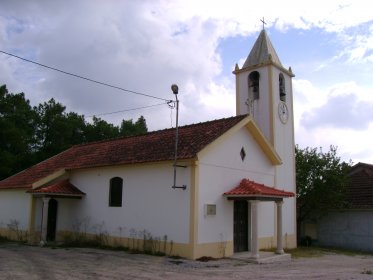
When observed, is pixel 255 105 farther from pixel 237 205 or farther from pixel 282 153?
pixel 237 205

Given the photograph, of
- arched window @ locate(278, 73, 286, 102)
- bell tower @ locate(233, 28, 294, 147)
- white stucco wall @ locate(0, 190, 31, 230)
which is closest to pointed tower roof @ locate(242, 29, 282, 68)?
bell tower @ locate(233, 28, 294, 147)

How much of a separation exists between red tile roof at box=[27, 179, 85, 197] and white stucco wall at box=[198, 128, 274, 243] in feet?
23.1

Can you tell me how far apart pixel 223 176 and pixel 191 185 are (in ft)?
6.30

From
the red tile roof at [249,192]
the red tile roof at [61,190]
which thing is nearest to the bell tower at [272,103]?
the red tile roof at [249,192]

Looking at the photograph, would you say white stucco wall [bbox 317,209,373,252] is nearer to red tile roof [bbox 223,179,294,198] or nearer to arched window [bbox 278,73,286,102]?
arched window [bbox 278,73,286,102]

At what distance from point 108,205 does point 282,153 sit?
29.8 feet

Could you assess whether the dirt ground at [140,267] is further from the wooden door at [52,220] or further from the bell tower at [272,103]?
the bell tower at [272,103]

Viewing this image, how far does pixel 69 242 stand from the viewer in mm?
19750

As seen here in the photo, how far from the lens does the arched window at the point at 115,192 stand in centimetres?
1892

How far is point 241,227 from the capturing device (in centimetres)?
1831

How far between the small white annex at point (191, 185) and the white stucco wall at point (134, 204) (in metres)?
0.04

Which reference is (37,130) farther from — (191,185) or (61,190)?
(191,185)

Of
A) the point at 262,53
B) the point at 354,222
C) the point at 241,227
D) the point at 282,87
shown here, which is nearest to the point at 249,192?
the point at 241,227

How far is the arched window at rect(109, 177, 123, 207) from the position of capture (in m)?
18.9
